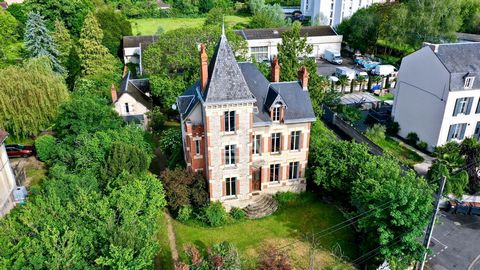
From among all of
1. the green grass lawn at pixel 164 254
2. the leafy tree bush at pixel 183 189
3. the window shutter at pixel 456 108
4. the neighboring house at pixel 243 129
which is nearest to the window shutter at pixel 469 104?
the window shutter at pixel 456 108

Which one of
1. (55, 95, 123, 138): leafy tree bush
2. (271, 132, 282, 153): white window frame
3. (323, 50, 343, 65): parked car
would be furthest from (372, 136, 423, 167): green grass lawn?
(323, 50, 343, 65): parked car

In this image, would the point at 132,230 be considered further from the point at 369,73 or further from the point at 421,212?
the point at 369,73

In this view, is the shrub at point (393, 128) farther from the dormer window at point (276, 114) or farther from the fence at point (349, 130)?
the dormer window at point (276, 114)

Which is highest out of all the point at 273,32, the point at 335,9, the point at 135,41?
the point at 335,9

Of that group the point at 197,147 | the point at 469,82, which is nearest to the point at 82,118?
the point at 197,147

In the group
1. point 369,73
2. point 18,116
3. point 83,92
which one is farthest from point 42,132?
point 369,73

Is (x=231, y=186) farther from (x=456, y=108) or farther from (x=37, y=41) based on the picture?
(x=37, y=41)
